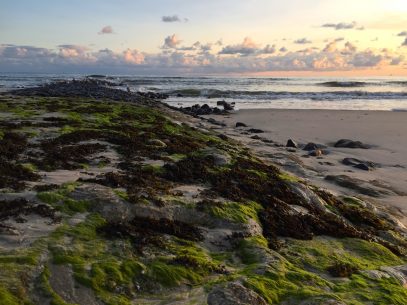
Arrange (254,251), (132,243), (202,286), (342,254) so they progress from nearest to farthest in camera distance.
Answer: (202,286), (132,243), (254,251), (342,254)

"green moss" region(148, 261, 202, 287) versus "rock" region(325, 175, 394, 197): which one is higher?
"green moss" region(148, 261, 202, 287)

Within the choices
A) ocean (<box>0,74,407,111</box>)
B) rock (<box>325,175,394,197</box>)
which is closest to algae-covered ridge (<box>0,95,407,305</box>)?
rock (<box>325,175,394,197</box>)

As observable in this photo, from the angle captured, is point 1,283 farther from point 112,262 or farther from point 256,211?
point 256,211

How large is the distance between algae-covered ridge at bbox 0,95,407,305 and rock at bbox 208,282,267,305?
0.04 ft

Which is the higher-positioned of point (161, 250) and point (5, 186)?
point (5, 186)

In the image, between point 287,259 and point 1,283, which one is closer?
point 1,283

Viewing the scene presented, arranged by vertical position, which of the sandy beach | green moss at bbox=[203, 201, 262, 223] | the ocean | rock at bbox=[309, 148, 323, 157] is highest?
green moss at bbox=[203, 201, 262, 223]

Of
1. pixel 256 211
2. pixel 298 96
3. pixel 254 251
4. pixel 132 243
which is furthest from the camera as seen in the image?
pixel 298 96

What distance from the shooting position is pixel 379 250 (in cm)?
815

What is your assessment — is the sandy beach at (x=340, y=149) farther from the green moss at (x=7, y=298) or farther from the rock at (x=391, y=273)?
the green moss at (x=7, y=298)

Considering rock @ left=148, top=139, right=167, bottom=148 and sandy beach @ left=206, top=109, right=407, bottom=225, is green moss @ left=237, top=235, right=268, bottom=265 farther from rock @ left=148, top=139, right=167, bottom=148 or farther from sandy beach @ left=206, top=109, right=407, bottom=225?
rock @ left=148, top=139, right=167, bottom=148

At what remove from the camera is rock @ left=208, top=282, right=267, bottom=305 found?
5266 millimetres

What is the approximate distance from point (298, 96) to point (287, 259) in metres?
59.3

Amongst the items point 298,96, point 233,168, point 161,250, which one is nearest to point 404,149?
point 233,168
